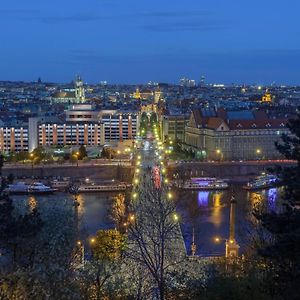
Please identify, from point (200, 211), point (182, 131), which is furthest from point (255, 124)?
point (200, 211)

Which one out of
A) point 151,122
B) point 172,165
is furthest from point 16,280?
point 151,122

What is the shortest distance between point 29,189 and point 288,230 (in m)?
10.7

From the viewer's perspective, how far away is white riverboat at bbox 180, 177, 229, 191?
1416cm

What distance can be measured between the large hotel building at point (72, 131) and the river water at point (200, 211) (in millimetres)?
6500

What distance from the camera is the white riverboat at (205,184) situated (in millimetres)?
14156

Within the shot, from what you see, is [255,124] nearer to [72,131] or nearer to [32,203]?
[72,131]

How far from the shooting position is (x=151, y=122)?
2930 cm

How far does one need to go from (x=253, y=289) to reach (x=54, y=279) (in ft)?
3.23

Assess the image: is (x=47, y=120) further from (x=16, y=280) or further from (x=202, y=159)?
(x=16, y=280)

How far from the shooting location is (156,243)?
14.9ft

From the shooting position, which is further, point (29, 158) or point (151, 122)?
point (151, 122)

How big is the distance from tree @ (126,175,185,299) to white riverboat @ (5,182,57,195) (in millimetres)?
5577

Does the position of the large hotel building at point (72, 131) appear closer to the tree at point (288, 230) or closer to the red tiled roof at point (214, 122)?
the red tiled roof at point (214, 122)

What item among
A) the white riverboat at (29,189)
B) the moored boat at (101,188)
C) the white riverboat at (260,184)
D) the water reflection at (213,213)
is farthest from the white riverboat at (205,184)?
the white riverboat at (29,189)
